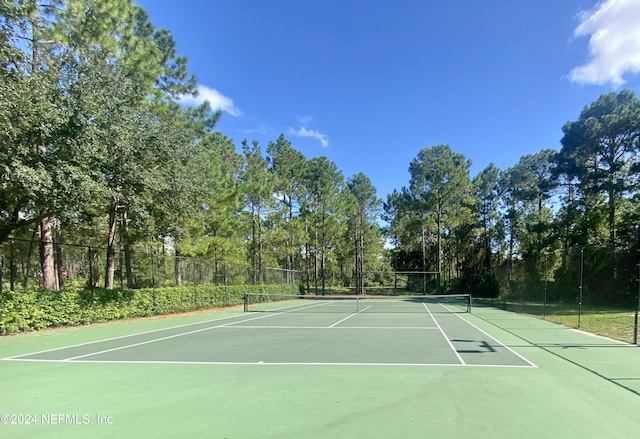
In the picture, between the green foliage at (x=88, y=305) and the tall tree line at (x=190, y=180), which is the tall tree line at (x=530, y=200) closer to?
the tall tree line at (x=190, y=180)

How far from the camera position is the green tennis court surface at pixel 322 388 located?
392cm

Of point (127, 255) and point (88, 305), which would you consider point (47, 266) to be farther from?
point (127, 255)

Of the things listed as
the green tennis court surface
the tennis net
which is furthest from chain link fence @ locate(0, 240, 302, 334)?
the tennis net

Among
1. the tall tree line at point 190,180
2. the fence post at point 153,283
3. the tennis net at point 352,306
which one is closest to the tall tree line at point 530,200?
the tall tree line at point 190,180

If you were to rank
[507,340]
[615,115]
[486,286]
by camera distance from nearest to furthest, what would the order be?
[507,340]
[615,115]
[486,286]

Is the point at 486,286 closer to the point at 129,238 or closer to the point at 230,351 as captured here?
the point at 129,238

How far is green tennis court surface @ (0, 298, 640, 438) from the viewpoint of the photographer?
392cm

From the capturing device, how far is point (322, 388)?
17.4 feet

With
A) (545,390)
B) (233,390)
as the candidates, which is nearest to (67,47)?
(233,390)

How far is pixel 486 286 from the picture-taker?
3653 cm

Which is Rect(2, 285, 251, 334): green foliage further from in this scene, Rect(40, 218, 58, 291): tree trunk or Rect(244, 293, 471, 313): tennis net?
Rect(244, 293, 471, 313): tennis net

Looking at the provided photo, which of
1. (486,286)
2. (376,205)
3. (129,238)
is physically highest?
(376,205)

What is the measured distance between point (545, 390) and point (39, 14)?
51.3 ft

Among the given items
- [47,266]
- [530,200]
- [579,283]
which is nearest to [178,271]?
[47,266]
